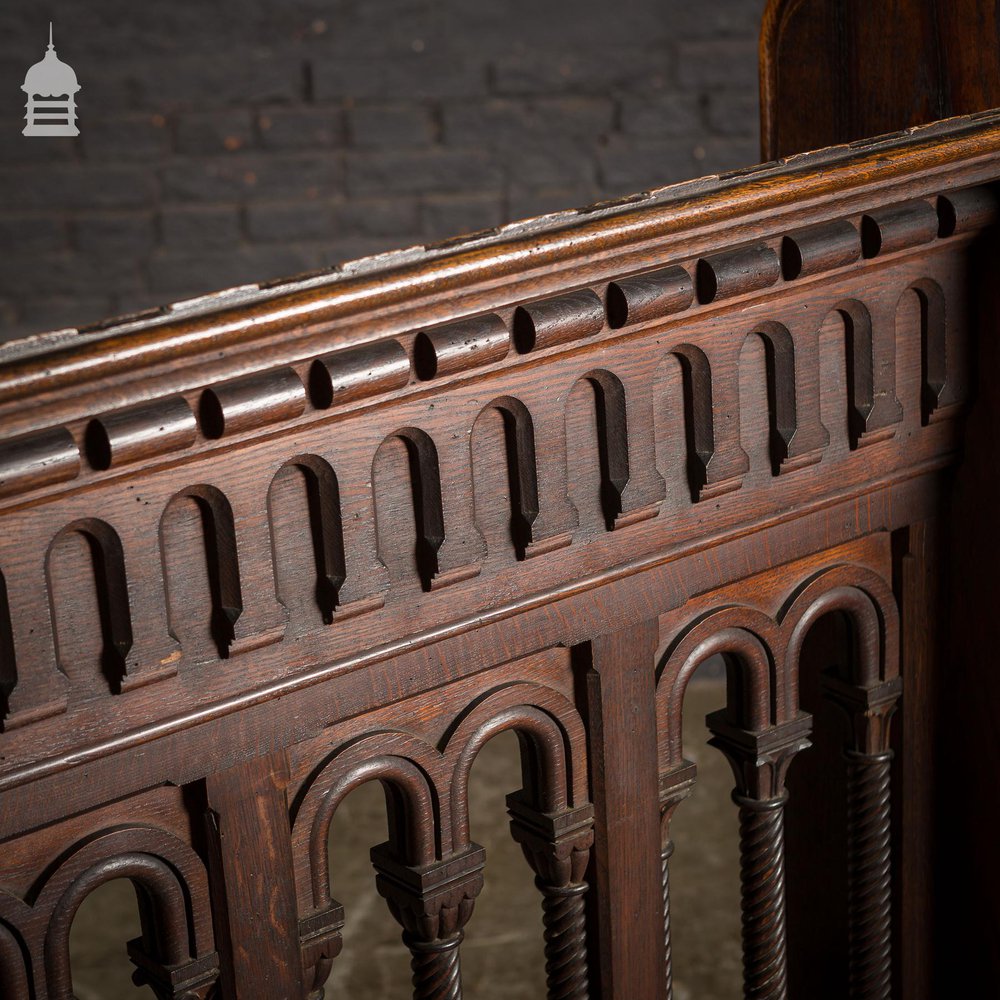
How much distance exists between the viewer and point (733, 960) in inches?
119

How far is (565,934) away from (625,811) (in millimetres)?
87

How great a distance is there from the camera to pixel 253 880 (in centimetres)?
83

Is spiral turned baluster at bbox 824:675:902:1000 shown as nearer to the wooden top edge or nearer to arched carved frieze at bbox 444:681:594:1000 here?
arched carved frieze at bbox 444:681:594:1000

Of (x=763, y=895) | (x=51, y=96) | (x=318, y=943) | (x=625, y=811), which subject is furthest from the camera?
(x=51, y=96)

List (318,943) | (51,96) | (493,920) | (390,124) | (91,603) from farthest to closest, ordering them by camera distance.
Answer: (390,124) → (51,96) → (493,920) → (318,943) → (91,603)

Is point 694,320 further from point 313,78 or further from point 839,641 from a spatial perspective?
point 313,78

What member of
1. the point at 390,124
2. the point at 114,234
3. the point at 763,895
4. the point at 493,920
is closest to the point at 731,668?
the point at 763,895

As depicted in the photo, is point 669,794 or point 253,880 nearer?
point 253,880

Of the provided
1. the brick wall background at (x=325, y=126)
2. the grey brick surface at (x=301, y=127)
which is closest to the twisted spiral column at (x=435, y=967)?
the brick wall background at (x=325, y=126)

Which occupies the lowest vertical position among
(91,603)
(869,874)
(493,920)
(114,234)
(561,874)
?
(493,920)

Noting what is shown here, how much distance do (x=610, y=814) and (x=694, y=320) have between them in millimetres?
312

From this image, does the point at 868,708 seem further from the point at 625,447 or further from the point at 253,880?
the point at 253,880

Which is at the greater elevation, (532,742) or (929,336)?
(929,336)

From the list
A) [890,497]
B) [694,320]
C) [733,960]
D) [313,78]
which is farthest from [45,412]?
[313,78]
